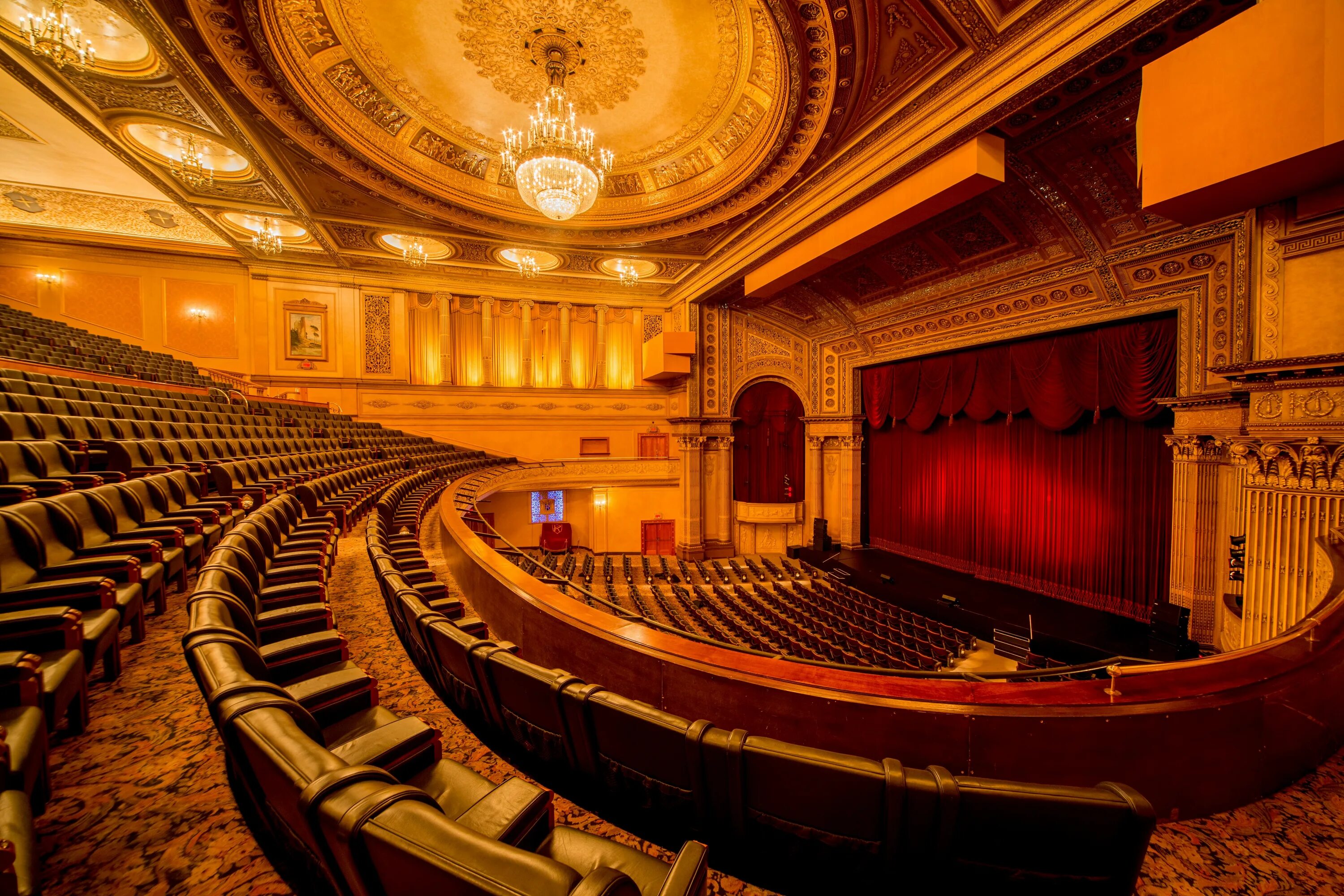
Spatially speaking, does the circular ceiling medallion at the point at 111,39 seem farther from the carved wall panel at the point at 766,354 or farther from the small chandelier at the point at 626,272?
the carved wall panel at the point at 766,354

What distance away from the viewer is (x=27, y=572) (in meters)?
1.58

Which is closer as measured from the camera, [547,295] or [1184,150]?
[1184,150]

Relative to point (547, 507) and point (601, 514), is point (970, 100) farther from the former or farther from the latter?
point (547, 507)

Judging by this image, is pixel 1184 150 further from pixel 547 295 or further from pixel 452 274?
pixel 452 274

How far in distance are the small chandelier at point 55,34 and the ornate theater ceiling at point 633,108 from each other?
339mm

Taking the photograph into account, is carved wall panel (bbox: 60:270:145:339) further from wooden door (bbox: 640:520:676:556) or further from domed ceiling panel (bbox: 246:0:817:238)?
wooden door (bbox: 640:520:676:556)

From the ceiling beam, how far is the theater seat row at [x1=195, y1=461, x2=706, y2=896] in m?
5.43

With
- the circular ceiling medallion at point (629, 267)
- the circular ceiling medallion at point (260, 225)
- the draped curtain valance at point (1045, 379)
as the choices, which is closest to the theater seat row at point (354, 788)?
the draped curtain valance at point (1045, 379)

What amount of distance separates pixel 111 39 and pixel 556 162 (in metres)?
4.47

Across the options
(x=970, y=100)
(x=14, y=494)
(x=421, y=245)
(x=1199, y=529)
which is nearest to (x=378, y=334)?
Result: (x=421, y=245)

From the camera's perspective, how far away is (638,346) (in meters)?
11.3

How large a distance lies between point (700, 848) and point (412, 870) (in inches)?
16.3

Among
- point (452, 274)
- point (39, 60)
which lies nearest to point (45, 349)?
point (39, 60)

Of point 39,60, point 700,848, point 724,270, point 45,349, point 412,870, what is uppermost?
point 39,60
